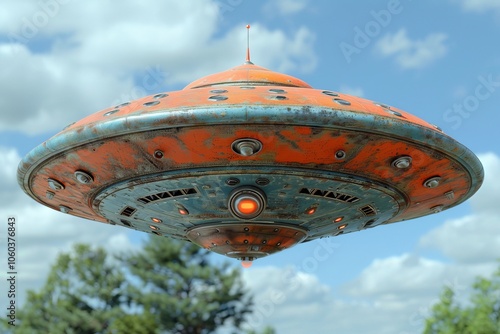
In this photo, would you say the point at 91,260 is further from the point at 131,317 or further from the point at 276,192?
the point at 276,192

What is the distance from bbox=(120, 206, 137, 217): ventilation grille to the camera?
39.5 feet

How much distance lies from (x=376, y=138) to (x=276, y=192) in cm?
200

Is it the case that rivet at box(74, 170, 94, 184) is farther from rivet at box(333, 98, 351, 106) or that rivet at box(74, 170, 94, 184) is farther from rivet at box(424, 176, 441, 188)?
rivet at box(424, 176, 441, 188)

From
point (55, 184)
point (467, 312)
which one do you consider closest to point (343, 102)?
point (55, 184)

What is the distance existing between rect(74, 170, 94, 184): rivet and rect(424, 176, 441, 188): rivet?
5.84 metres

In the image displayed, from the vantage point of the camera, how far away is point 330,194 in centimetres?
1099

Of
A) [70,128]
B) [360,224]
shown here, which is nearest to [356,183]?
[360,224]

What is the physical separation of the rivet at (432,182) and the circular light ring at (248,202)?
3056mm

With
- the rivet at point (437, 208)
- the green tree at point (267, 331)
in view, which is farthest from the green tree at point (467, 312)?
the rivet at point (437, 208)

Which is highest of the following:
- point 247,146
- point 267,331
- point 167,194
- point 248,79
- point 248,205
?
point 267,331

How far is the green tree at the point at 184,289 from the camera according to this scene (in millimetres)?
49812

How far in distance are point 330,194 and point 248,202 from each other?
1554 mm

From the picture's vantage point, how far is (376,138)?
9.50 m

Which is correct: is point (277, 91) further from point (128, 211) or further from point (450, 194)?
point (450, 194)
